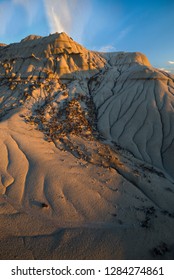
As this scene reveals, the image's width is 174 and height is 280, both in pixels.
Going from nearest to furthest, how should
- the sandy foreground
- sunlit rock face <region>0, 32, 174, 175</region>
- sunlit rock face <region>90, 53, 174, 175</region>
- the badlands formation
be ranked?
the sandy foreground, the badlands formation, sunlit rock face <region>90, 53, 174, 175</region>, sunlit rock face <region>0, 32, 174, 175</region>

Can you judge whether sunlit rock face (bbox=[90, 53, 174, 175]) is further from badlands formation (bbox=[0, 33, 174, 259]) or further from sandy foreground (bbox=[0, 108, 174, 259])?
sandy foreground (bbox=[0, 108, 174, 259])

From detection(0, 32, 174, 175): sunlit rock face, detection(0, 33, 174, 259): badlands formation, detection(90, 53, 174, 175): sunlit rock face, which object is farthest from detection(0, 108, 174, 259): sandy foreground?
detection(0, 32, 174, 175): sunlit rock face

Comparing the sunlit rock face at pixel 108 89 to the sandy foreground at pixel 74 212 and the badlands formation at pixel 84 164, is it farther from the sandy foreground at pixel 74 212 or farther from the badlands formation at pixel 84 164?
the sandy foreground at pixel 74 212

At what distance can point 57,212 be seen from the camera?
632 cm

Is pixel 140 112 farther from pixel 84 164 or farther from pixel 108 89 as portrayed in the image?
pixel 84 164

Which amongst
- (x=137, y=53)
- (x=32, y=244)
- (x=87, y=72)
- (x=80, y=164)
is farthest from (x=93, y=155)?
(x=137, y=53)

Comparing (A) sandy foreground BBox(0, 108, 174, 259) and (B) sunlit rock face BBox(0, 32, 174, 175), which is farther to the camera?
(B) sunlit rock face BBox(0, 32, 174, 175)

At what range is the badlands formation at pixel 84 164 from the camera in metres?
5.46

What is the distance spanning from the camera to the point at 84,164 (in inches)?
371

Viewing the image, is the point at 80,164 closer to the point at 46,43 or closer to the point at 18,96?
the point at 18,96

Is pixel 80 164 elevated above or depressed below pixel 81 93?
below

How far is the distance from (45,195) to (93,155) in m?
4.14

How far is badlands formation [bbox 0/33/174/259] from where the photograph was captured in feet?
17.9

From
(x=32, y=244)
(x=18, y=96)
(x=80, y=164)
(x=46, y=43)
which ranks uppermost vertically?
(x=46, y=43)
